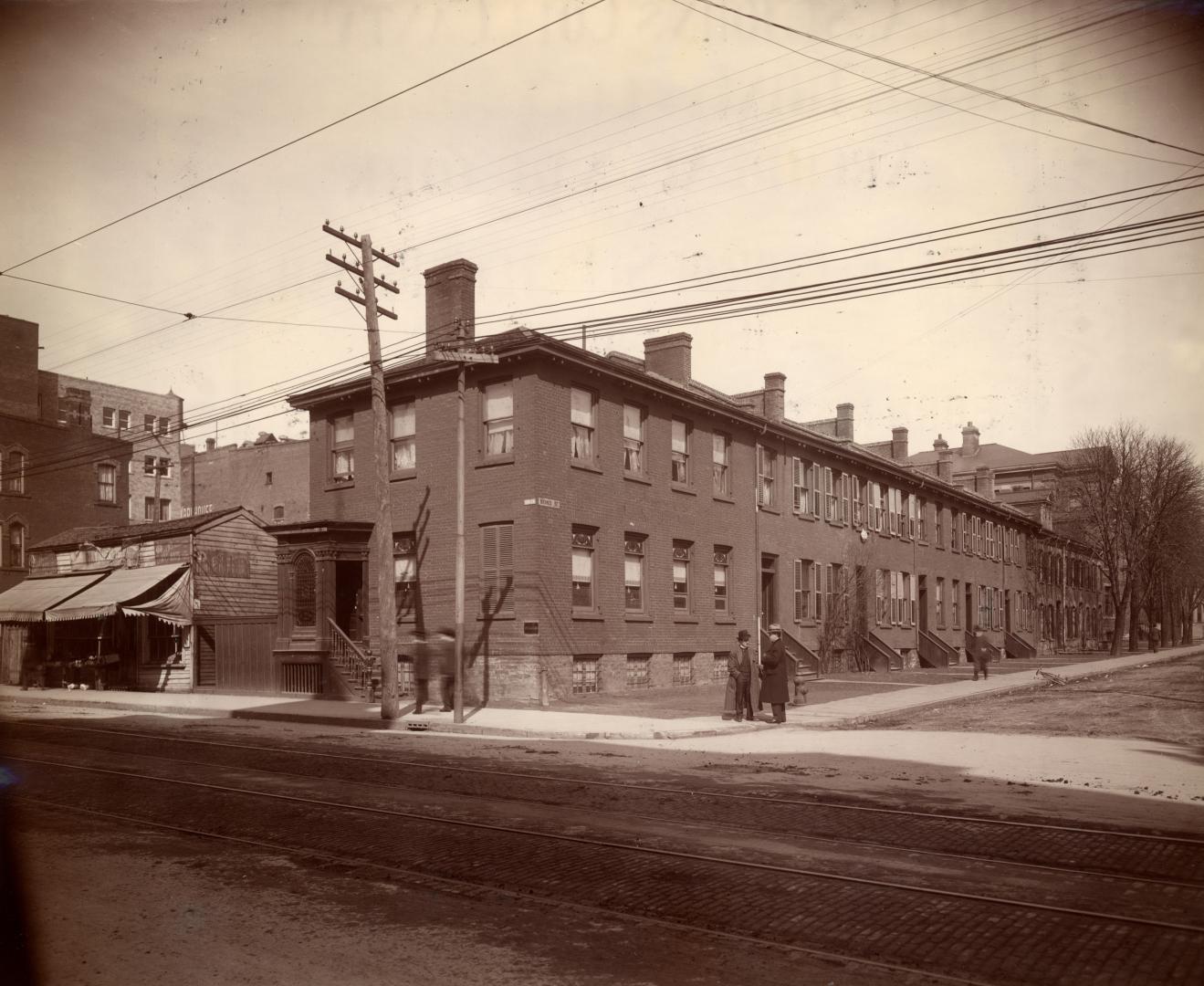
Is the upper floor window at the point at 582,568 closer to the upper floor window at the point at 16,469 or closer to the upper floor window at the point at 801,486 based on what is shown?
the upper floor window at the point at 801,486

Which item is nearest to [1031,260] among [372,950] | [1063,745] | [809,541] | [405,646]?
[1063,745]

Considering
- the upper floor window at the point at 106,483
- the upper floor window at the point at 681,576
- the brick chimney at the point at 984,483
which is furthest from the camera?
the brick chimney at the point at 984,483

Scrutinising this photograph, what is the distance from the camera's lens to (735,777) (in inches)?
464

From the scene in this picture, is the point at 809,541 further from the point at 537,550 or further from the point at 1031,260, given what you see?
the point at 1031,260

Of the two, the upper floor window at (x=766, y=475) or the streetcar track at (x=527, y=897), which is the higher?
the upper floor window at (x=766, y=475)

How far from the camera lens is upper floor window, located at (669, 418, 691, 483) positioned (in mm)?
27562

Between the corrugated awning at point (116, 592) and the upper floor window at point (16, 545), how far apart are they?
14.9 m

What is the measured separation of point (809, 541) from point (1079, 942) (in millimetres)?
28855

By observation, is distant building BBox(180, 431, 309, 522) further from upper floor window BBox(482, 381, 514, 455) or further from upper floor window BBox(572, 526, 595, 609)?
upper floor window BBox(572, 526, 595, 609)

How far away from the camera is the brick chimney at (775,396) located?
112ft

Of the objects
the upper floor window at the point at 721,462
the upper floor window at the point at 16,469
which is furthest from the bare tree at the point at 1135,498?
the upper floor window at the point at 16,469

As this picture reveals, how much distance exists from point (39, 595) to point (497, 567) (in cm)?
1735

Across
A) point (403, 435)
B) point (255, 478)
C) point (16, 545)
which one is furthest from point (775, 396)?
point (255, 478)

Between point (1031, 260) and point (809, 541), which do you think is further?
point (809, 541)
